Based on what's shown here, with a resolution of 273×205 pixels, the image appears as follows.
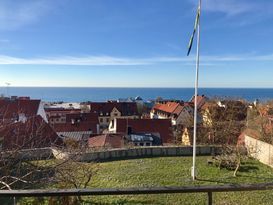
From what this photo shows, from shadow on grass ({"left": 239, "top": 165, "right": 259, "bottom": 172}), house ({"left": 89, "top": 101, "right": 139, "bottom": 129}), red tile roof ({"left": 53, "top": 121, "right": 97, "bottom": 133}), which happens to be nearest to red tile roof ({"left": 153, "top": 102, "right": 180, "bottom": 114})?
house ({"left": 89, "top": 101, "right": 139, "bottom": 129})

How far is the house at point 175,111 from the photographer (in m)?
54.6

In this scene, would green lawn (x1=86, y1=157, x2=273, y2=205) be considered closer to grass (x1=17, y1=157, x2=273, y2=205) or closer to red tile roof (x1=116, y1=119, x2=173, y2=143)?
grass (x1=17, y1=157, x2=273, y2=205)

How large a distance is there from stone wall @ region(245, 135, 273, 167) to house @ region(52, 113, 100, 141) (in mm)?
17771

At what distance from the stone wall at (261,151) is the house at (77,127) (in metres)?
17.8

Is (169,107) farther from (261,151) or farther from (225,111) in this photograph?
(261,151)

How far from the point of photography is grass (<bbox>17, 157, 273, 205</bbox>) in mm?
10102

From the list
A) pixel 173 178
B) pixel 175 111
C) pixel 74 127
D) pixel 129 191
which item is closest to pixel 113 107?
pixel 175 111

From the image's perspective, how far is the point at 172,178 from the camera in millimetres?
12523

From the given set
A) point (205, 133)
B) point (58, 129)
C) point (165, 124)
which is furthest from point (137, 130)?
point (205, 133)

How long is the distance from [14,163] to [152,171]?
21.2 feet

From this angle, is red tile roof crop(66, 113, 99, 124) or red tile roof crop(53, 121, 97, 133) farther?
red tile roof crop(66, 113, 99, 124)

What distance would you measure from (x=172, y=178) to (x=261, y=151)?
4997 mm

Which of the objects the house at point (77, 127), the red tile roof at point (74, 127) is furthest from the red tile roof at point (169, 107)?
the red tile roof at point (74, 127)

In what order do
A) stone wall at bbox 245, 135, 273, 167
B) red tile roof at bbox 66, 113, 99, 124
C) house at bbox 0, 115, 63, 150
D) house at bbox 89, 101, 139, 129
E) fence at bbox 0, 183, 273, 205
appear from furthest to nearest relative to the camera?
1. house at bbox 89, 101, 139, 129
2. red tile roof at bbox 66, 113, 99, 124
3. stone wall at bbox 245, 135, 273, 167
4. house at bbox 0, 115, 63, 150
5. fence at bbox 0, 183, 273, 205
